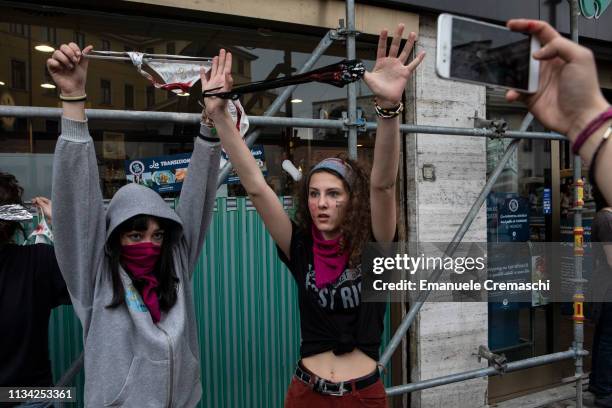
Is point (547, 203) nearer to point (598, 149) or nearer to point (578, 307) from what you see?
point (578, 307)

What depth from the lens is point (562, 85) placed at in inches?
48.0

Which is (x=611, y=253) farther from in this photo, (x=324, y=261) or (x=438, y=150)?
(x=324, y=261)

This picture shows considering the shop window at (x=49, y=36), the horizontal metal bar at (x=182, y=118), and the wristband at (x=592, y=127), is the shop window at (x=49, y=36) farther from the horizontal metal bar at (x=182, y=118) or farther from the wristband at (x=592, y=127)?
the wristband at (x=592, y=127)

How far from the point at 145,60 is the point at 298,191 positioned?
105 centimetres

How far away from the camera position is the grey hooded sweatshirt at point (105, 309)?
1.78 m

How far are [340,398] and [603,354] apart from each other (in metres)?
3.94

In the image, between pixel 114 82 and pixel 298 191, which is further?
pixel 114 82

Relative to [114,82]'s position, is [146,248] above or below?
below

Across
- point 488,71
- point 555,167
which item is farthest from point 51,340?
point 555,167

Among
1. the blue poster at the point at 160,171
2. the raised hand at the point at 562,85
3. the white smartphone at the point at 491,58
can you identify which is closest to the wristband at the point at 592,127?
the raised hand at the point at 562,85

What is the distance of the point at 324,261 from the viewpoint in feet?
6.76

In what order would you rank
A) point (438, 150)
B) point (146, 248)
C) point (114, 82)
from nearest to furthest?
point (146, 248) → point (114, 82) → point (438, 150)

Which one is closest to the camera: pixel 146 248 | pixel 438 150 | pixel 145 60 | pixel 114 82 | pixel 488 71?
pixel 488 71

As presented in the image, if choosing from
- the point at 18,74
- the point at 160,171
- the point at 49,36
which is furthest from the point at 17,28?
the point at 160,171
